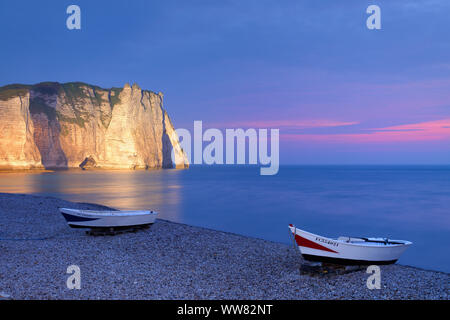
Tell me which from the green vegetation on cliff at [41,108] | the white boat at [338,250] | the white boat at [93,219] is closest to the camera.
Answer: the white boat at [338,250]

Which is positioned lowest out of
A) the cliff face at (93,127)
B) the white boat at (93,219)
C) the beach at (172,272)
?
the beach at (172,272)

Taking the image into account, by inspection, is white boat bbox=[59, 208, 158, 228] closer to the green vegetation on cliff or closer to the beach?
the beach

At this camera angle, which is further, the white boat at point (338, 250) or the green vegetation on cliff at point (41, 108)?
the green vegetation on cliff at point (41, 108)

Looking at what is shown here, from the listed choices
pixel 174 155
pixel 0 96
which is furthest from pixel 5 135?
pixel 174 155

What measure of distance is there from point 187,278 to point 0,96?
88703 mm

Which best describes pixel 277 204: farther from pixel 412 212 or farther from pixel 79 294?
pixel 79 294

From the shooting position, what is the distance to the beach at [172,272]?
26.8 ft

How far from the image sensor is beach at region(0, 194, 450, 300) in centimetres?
818

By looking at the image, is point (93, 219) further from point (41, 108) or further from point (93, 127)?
point (41, 108)

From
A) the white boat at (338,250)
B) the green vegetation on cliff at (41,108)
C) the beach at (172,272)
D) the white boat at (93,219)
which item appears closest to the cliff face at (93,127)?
the green vegetation on cliff at (41,108)

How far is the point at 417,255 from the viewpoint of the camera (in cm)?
1642

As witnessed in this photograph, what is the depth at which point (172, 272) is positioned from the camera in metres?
9.87

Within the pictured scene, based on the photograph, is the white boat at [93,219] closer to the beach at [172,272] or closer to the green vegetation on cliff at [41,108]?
the beach at [172,272]

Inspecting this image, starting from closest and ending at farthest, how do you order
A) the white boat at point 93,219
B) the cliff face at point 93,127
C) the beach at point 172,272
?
the beach at point 172,272 → the white boat at point 93,219 → the cliff face at point 93,127
